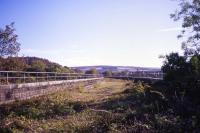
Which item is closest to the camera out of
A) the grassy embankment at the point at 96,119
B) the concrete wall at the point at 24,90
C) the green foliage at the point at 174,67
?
the grassy embankment at the point at 96,119

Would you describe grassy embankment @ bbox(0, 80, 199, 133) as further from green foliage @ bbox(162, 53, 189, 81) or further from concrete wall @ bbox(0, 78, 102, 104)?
green foliage @ bbox(162, 53, 189, 81)

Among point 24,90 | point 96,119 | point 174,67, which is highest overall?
point 174,67

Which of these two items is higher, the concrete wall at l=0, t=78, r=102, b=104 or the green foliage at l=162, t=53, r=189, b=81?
the green foliage at l=162, t=53, r=189, b=81

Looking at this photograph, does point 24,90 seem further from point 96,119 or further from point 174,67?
point 96,119

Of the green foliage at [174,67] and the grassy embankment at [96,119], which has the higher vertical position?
the green foliage at [174,67]

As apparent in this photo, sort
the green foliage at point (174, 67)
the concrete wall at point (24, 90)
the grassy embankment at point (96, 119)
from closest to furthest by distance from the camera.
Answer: the grassy embankment at point (96, 119)
the concrete wall at point (24, 90)
the green foliage at point (174, 67)

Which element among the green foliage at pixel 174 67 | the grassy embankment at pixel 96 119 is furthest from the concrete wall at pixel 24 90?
the green foliage at pixel 174 67

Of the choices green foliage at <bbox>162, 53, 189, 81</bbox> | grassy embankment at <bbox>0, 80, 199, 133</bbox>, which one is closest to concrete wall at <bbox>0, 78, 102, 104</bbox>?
grassy embankment at <bbox>0, 80, 199, 133</bbox>

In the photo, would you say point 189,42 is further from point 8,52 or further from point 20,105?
point 8,52

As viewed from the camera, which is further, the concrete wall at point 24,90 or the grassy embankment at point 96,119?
the concrete wall at point 24,90

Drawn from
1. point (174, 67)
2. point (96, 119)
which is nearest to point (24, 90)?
point (174, 67)

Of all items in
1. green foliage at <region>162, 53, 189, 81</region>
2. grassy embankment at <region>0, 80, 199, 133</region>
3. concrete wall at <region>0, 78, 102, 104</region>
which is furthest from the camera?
green foliage at <region>162, 53, 189, 81</region>

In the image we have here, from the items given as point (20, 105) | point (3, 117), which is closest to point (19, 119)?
point (3, 117)

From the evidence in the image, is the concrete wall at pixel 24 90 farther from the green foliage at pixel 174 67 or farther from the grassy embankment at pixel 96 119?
the green foliage at pixel 174 67
